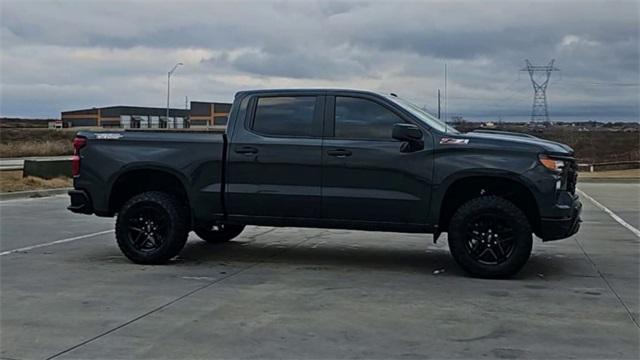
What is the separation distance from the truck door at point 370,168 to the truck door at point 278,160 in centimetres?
16

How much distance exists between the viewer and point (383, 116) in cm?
837

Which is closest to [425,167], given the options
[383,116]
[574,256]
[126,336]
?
[383,116]

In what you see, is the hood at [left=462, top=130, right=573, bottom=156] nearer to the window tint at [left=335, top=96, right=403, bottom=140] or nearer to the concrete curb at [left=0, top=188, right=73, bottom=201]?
the window tint at [left=335, top=96, right=403, bottom=140]

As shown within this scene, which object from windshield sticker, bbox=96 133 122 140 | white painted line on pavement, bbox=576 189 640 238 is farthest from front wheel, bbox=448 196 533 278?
white painted line on pavement, bbox=576 189 640 238

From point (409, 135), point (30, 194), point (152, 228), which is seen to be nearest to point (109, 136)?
point (152, 228)

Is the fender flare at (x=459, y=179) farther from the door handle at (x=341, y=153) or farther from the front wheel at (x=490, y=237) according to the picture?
the door handle at (x=341, y=153)

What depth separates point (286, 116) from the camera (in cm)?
870

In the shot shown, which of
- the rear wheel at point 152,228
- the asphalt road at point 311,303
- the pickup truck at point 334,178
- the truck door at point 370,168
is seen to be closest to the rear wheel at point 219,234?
the asphalt road at point 311,303

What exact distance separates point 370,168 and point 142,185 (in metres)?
3.01

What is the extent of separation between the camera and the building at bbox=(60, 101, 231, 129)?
65000 mm

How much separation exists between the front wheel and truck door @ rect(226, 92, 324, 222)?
1.63 m

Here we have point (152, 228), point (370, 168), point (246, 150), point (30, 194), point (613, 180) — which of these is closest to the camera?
point (370, 168)

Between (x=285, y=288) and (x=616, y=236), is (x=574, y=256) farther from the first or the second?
(x=285, y=288)

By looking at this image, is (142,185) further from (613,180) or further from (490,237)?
(613,180)
